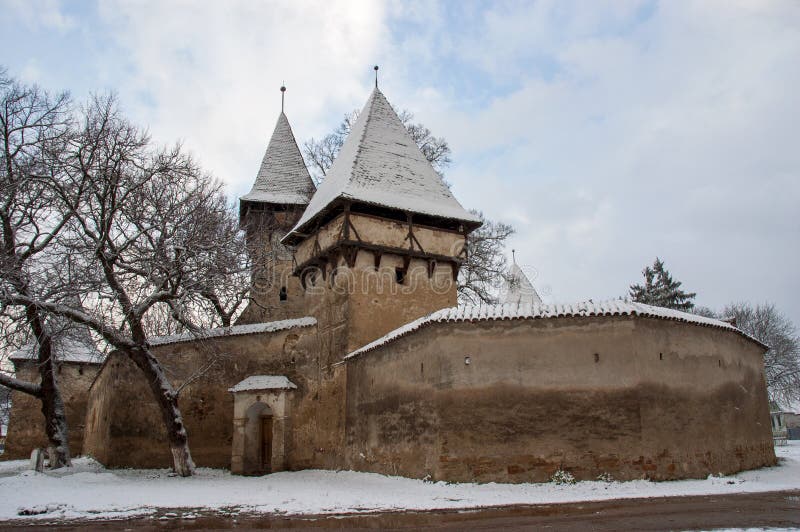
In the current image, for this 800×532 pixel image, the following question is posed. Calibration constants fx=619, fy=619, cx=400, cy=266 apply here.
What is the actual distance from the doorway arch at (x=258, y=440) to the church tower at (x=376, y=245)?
2892mm

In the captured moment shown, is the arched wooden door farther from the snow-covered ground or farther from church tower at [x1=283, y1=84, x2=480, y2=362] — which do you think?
the snow-covered ground

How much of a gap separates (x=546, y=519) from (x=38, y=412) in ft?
88.0

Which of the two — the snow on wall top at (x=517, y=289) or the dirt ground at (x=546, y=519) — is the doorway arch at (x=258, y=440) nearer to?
the dirt ground at (x=546, y=519)

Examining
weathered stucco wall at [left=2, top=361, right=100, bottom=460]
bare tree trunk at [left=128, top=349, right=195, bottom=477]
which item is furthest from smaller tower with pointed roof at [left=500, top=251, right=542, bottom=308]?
weathered stucco wall at [left=2, top=361, right=100, bottom=460]

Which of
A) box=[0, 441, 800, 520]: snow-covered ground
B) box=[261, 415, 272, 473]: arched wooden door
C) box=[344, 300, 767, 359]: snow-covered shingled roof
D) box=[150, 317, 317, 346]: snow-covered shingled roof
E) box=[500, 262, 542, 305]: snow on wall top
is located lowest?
box=[0, 441, 800, 520]: snow-covered ground

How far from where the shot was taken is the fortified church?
12430 millimetres

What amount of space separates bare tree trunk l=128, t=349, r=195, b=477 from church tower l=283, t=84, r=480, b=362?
445cm

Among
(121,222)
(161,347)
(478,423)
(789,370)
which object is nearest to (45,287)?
(121,222)

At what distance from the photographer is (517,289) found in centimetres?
2545

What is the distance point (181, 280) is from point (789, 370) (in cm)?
3489

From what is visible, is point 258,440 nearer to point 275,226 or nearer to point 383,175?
point 383,175

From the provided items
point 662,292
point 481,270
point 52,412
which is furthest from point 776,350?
point 52,412

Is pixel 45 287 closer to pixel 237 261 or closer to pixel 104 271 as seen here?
pixel 104 271

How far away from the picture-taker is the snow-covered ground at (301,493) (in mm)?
10133
